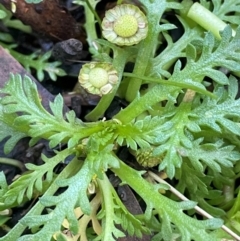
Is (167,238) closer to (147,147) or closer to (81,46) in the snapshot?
(147,147)

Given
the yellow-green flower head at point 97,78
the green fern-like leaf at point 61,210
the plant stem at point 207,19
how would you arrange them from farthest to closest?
the plant stem at point 207,19 < the yellow-green flower head at point 97,78 < the green fern-like leaf at point 61,210

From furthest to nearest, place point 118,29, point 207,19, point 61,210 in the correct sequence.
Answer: point 207,19 < point 118,29 < point 61,210

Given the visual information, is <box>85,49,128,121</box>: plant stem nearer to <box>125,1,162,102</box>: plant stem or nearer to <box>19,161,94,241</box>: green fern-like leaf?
<box>125,1,162,102</box>: plant stem

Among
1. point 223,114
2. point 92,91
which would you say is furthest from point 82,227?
point 223,114

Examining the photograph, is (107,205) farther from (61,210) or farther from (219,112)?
(219,112)

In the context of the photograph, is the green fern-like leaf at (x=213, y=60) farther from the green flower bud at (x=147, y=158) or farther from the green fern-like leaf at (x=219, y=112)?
the green flower bud at (x=147, y=158)

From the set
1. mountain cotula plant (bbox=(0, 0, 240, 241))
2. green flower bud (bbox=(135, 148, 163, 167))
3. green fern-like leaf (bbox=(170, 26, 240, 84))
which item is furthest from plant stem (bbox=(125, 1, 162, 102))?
green flower bud (bbox=(135, 148, 163, 167))

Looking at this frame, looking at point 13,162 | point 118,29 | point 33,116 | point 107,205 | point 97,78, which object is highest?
point 118,29

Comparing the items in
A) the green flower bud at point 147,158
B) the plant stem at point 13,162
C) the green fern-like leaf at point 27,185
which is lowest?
the plant stem at point 13,162

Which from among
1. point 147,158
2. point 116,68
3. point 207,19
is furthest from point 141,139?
point 207,19

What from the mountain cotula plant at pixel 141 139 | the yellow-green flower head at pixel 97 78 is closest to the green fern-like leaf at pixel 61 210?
the mountain cotula plant at pixel 141 139
